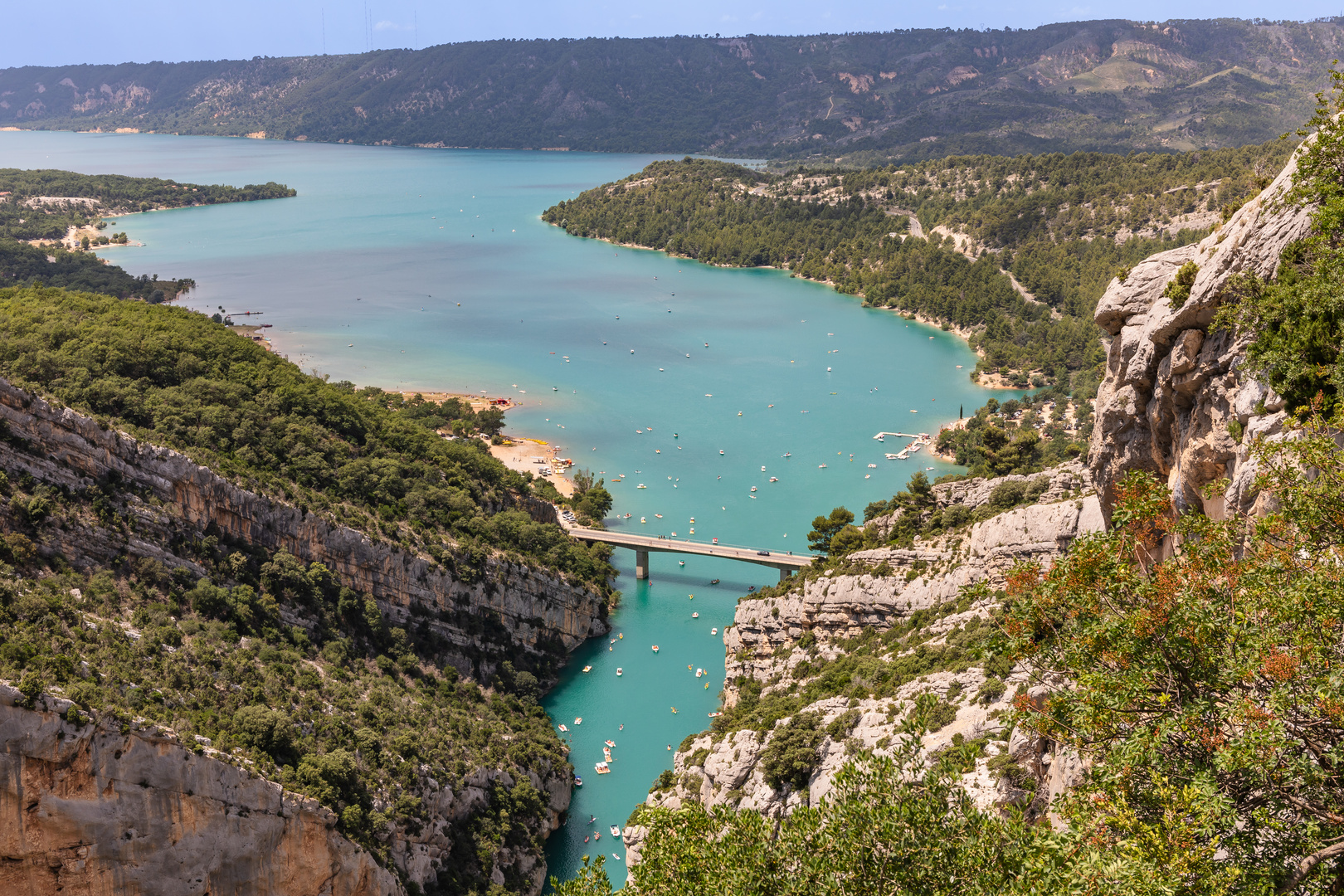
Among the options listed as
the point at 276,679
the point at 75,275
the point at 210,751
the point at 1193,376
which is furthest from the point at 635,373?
the point at 1193,376

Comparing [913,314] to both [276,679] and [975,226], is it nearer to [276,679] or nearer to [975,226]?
[975,226]

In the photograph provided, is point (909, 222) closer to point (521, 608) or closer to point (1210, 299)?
point (521, 608)

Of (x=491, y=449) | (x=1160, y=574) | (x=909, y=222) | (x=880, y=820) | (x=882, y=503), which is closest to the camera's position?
(x=1160, y=574)

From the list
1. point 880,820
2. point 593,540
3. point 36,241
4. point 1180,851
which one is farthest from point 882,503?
point 36,241

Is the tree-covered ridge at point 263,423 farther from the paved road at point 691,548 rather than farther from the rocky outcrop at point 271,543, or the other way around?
the paved road at point 691,548

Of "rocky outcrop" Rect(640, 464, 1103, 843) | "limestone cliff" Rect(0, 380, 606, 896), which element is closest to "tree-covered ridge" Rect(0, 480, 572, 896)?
"limestone cliff" Rect(0, 380, 606, 896)
